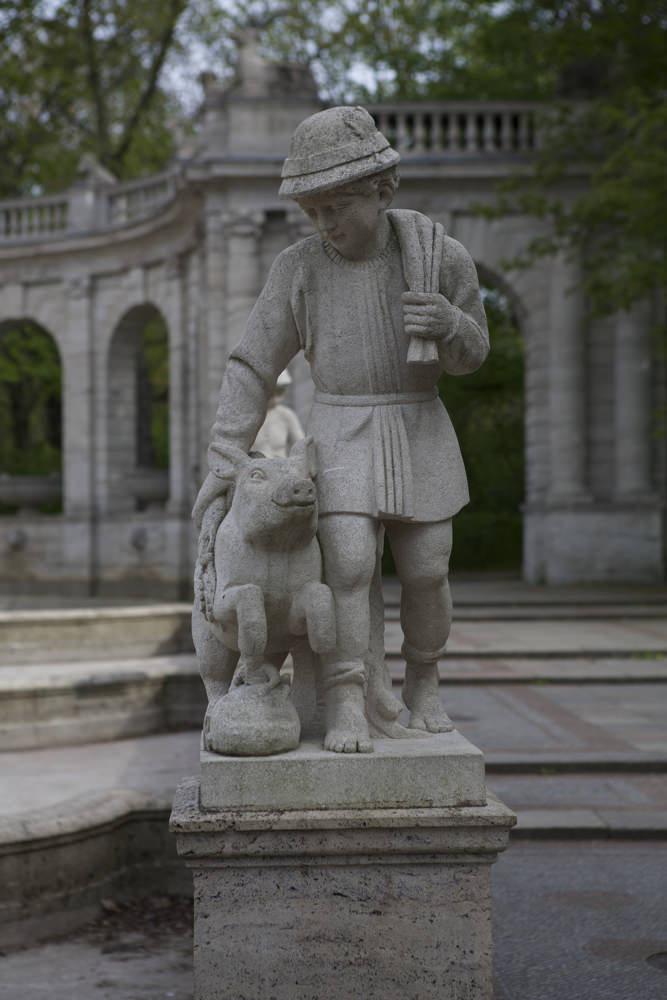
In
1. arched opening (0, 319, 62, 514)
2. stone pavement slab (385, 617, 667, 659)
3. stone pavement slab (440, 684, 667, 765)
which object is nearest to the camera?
stone pavement slab (440, 684, 667, 765)

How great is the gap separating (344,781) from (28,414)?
25515 mm

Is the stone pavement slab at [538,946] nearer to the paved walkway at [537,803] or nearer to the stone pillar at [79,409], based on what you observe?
the paved walkway at [537,803]

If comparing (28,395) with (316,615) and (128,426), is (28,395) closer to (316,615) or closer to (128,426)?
(128,426)

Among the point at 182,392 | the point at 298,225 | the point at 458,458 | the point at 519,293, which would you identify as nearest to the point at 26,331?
the point at 182,392

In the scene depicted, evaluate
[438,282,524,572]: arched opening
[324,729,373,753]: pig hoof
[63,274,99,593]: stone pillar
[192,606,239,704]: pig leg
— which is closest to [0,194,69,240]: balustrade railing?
[63,274,99,593]: stone pillar

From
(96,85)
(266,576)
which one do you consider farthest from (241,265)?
(266,576)

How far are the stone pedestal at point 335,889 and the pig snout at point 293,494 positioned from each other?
82 centimetres

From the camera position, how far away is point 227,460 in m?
4.15

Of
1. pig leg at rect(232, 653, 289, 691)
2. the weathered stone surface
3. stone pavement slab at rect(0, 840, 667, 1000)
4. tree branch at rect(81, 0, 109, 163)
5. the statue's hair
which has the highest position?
tree branch at rect(81, 0, 109, 163)

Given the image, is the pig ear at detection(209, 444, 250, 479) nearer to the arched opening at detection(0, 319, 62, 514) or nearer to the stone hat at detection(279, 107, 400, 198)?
the stone hat at detection(279, 107, 400, 198)

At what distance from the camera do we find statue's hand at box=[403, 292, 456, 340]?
402 cm

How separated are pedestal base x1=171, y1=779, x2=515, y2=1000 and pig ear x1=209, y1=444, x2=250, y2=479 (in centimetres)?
115

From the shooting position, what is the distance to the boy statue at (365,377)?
399 cm

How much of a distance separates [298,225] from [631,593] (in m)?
7.38
